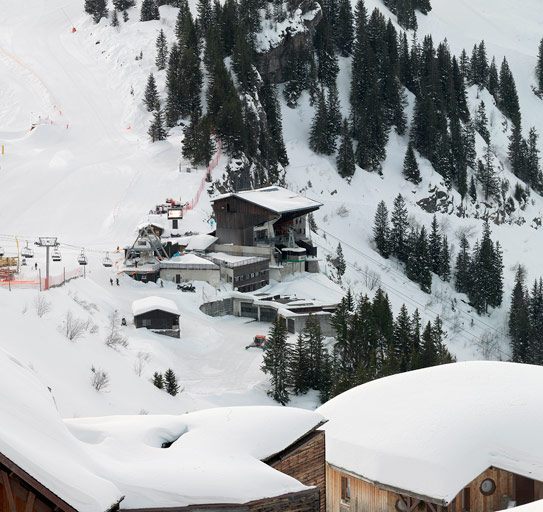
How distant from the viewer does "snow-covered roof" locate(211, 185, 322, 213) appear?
231 feet

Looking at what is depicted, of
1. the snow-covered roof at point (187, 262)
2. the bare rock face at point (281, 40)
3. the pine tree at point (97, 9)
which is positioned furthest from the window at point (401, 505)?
the pine tree at point (97, 9)

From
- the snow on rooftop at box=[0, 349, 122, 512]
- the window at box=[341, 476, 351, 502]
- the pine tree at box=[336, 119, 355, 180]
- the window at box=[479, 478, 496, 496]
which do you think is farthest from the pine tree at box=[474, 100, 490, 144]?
the snow on rooftop at box=[0, 349, 122, 512]

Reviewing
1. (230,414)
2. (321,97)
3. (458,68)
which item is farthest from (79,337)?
(458,68)

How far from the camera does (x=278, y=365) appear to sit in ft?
161

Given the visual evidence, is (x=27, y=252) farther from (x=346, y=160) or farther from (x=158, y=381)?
(x=346, y=160)

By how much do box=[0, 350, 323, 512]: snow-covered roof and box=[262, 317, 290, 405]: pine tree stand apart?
1234 inches

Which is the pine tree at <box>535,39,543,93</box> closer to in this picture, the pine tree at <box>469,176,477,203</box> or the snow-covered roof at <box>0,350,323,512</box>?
the pine tree at <box>469,176,477,203</box>

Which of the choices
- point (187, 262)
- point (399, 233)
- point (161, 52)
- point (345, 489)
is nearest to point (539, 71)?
point (399, 233)

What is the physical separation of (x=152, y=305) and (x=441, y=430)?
104 feet

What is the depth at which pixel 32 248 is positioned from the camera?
64.2 metres

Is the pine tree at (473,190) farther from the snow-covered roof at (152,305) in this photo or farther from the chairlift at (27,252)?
the snow-covered roof at (152,305)

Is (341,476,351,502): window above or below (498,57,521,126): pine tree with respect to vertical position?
below

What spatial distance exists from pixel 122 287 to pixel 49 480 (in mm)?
49774

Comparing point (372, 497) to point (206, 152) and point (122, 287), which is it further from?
point (206, 152)
